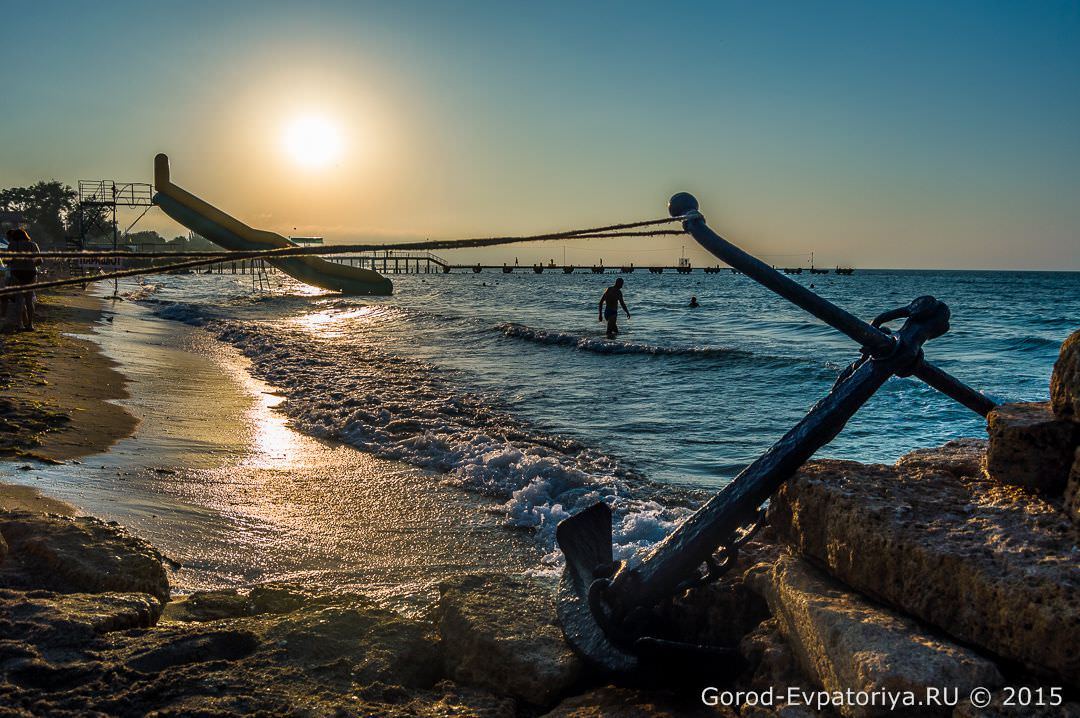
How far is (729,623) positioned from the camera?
2.97 meters

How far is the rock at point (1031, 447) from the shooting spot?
2.40 m

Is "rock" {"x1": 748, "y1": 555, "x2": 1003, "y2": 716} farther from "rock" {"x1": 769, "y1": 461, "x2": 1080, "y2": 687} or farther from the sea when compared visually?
the sea

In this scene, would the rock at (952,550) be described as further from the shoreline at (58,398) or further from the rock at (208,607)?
the shoreline at (58,398)

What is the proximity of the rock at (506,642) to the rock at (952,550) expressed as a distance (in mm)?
1076

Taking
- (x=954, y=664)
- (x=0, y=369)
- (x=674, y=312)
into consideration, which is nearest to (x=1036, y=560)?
(x=954, y=664)

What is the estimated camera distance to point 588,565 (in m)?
3.29

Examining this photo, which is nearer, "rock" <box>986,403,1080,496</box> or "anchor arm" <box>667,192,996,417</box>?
"rock" <box>986,403,1080,496</box>

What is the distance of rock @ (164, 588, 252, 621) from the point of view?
3.32 m

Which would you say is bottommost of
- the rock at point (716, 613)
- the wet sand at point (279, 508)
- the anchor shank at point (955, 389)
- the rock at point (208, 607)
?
the wet sand at point (279, 508)

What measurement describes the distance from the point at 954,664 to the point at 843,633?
30cm

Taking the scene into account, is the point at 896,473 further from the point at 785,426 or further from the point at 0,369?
the point at 0,369

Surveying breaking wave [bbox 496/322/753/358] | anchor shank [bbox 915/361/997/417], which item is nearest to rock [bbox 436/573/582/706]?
anchor shank [bbox 915/361/997/417]

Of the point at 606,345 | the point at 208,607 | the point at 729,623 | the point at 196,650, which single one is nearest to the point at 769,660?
the point at 729,623

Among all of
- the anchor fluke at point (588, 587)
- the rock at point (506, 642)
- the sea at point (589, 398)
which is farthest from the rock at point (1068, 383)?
the sea at point (589, 398)
